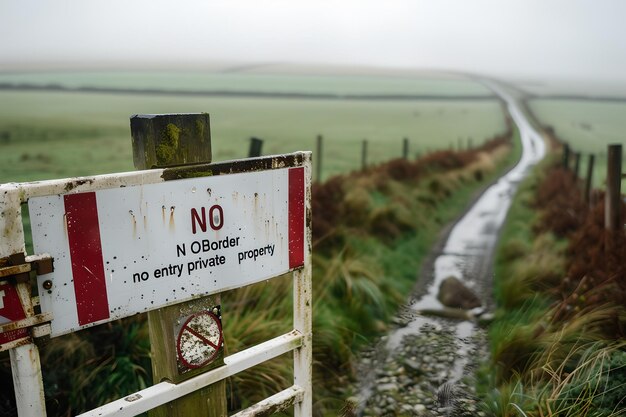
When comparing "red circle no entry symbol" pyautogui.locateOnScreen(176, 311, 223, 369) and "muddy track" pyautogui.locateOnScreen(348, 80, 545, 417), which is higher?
"red circle no entry symbol" pyautogui.locateOnScreen(176, 311, 223, 369)

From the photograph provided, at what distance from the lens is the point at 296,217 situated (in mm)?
2727

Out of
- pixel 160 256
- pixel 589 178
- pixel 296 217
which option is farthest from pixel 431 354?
pixel 589 178

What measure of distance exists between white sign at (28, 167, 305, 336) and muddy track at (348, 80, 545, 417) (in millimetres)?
1946

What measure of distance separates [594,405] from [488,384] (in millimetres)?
1021

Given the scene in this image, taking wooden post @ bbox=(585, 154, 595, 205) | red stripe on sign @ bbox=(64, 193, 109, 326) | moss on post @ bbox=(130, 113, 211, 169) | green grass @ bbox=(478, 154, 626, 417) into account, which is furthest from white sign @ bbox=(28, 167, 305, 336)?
wooden post @ bbox=(585, 154, 595, 205)

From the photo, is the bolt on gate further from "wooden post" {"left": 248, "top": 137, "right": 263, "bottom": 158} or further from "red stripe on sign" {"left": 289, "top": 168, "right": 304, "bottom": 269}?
"wooden post" {"left": 248, "top": 137, "right": 263, "bottom": 158}

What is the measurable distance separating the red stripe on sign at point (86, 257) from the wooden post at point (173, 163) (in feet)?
1.06

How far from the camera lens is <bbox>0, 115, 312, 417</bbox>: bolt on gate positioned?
6.08 ft

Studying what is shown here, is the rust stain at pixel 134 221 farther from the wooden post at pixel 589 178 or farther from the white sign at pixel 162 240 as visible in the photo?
the wooden post at pixel 589 178

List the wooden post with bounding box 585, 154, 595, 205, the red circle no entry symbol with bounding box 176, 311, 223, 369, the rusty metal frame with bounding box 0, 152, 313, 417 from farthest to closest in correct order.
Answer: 1. the wooden post with bounding box 585, 154, 595, 205
2. the red circle no entry symbol with bounding box 176, 311, 223, 369
3. the rusty metal frame with bounding box 0, 152, 313, 417

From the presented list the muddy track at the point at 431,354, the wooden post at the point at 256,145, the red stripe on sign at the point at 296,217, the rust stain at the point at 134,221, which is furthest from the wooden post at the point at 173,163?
the wooden post at the point at 256,145

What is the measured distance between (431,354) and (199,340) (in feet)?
9.78

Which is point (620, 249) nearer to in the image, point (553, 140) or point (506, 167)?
point (506, 167)

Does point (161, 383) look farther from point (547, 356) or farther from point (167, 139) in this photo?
point (547, 356)
